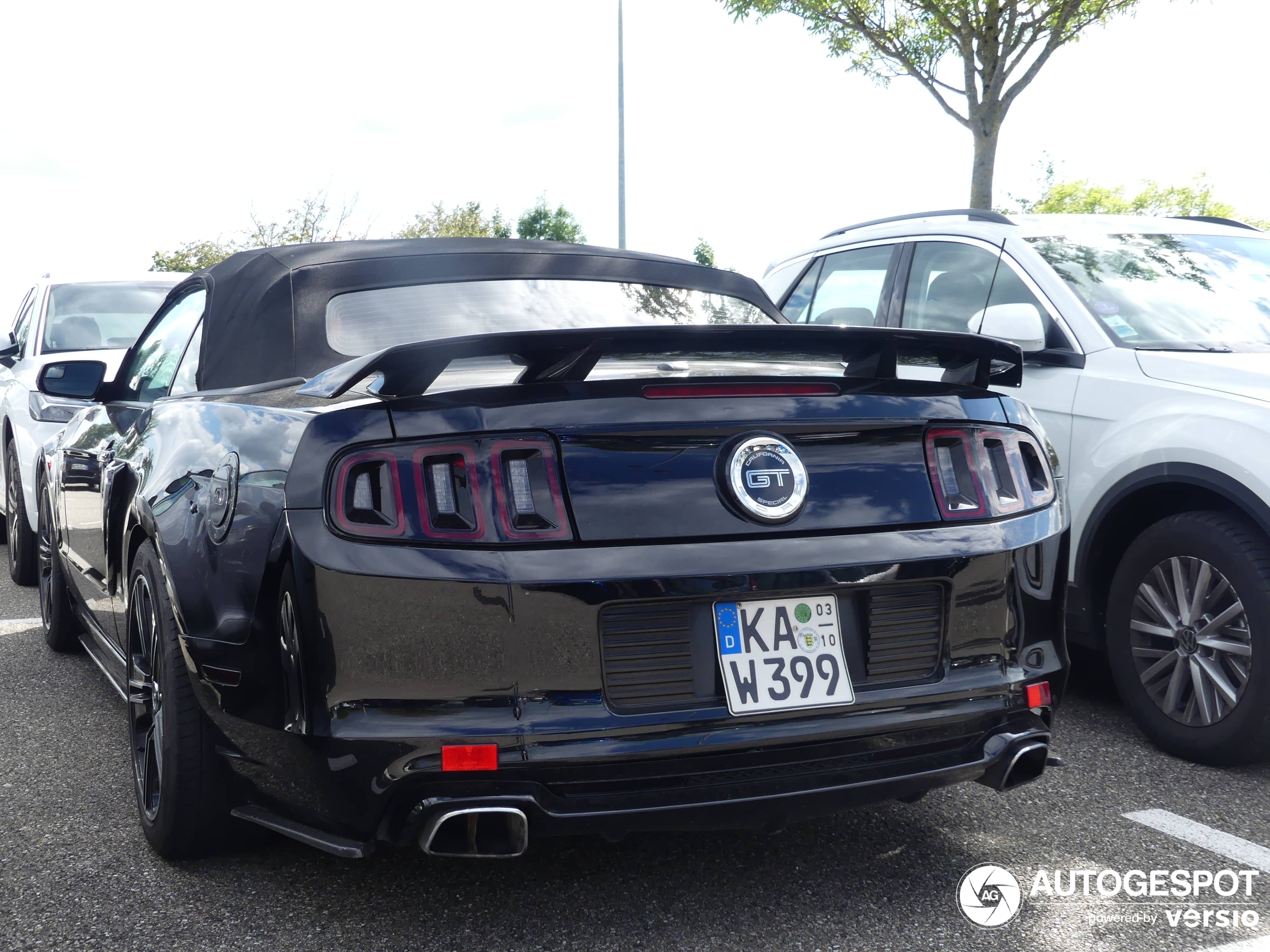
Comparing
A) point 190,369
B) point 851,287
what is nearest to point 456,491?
point 190,369

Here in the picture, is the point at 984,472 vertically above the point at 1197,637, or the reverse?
the point at 984,472

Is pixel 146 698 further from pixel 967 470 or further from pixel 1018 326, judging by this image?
pixel 1018 326

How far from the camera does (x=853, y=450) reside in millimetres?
2510

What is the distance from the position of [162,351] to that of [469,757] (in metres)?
2.52

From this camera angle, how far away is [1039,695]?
106 inches

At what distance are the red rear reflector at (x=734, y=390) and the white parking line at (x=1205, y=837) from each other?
164 cm

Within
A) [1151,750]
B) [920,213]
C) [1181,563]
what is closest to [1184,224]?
[920,213]

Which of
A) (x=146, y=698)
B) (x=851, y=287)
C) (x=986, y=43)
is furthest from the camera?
(x=986, y=43)

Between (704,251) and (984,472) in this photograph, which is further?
(704,251)

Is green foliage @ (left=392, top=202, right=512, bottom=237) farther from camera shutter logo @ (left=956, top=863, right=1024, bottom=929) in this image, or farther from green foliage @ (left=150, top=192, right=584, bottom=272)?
camera shutter logo @ (left=956, top=863, right=1024, bottom=929)

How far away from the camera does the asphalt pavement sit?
2.59 meters

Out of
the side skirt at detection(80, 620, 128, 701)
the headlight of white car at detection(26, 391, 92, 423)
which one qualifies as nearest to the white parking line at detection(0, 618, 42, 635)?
the headlight of white car at detection(26, 391, 92, 423)

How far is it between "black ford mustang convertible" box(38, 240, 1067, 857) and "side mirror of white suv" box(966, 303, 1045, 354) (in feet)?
5.82

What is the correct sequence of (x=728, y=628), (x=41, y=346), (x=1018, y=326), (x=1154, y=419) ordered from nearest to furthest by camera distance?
1. (x=728, y=628)
2. (x=1154, y=419)
3. (x=1018, y=326)
4. (x=41, y=346)
